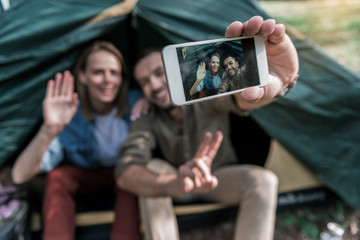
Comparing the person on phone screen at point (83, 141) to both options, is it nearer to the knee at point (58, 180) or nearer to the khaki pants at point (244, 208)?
the knee at point (58, 180)

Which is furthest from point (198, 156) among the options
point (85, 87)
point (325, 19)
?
point (325, 19)

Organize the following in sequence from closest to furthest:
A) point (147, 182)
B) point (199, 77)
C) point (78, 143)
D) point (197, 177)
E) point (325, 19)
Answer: point (199, 77)
point (197, 177)
point (147, 182)
point (78, 143)
point (325, 19)

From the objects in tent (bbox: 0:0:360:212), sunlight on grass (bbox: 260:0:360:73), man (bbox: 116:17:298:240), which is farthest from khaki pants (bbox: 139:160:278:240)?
sunlight on grass (bbox: 260:0:360:73)

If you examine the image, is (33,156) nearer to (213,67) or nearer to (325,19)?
(213,67)

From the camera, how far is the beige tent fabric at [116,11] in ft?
3.86

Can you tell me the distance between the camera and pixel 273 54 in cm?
74

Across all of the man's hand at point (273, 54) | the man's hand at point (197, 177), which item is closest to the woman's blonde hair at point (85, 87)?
the man's hand at point (197, 177)

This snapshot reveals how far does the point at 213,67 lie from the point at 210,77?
2 cm

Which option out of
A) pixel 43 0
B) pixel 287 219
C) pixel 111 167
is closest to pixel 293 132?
pixel 287 219

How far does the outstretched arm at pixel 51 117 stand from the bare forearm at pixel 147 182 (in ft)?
0.95

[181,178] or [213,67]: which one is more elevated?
[213,67]

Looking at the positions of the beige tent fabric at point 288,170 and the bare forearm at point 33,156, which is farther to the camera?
the beige tent fabric at point 288,170

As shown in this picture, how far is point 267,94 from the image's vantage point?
2.47ft

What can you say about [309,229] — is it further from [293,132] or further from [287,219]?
[293,132]
